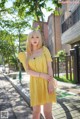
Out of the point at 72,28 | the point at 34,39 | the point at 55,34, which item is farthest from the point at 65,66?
the point at 55,34

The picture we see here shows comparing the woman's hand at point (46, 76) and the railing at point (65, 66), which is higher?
the woman's hand at point (46, 76)

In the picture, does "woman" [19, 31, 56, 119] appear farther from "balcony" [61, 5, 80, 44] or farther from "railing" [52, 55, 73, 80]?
"balcony" [61, 5, 80, 44]

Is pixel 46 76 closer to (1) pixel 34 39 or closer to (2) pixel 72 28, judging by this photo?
(1) pixel 34 39

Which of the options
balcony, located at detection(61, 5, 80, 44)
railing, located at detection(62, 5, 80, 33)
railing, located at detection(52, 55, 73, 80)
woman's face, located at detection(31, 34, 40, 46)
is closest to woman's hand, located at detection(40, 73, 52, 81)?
woman's face, located at detection(31, 34, 40, 46)

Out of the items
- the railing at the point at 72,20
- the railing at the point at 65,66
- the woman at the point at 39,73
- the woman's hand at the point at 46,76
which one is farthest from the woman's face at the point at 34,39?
the railing at the point at 72,20

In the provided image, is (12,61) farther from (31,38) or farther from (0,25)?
(31,38)

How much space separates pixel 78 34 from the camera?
29.7m

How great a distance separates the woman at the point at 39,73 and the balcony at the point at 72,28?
25355 mm

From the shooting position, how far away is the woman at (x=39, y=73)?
467 cm

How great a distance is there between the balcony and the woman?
83.2 ft

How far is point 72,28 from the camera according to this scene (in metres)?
33.1

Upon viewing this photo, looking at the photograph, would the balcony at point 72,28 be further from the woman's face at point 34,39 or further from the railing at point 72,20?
the woman's face at point 34,39

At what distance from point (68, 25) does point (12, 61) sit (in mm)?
20202

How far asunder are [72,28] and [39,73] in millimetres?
28928
